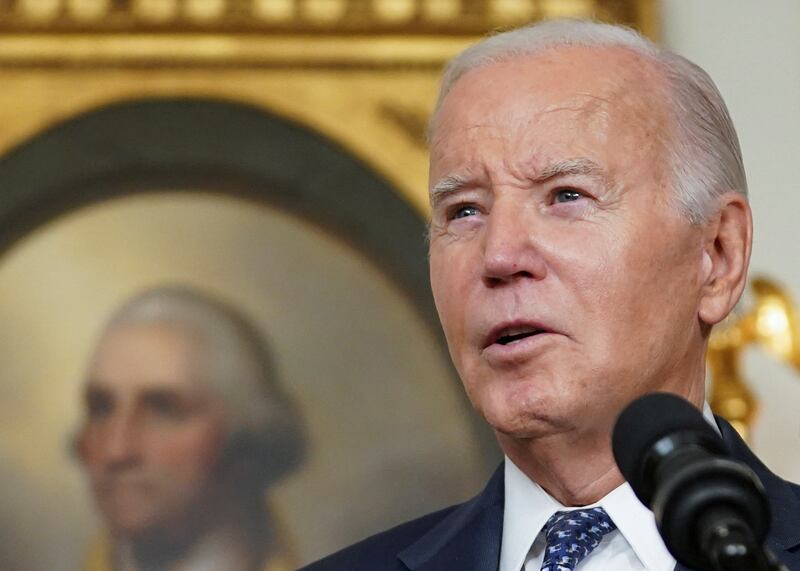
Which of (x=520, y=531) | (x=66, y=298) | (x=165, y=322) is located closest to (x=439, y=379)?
(x=165, y=322)

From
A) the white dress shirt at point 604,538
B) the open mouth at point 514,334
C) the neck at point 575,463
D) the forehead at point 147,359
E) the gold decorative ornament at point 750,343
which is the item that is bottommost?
the gold decorative ornament at point 750,343

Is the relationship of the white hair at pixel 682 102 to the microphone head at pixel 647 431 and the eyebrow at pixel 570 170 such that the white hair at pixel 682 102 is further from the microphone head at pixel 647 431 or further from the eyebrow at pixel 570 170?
the microphone head at pixel 647 431

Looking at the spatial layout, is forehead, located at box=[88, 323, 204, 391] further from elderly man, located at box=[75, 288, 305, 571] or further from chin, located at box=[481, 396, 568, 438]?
chin, located at box=[481, 396, 568, 438]

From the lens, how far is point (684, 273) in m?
1.59

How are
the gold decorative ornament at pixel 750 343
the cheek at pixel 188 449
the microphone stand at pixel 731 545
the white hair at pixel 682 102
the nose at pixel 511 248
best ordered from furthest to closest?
the cheek at pixel 188 449
the gold decorative ornament at pixel 750 343
the white hair at pixel 682 102
the nose at pixel 511 248
the microphone stand at pixel 731 545

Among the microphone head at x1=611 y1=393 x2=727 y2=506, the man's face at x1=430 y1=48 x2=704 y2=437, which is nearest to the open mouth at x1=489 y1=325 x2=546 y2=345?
the man's face at x1=430 y1=48 x2=704 y2=437

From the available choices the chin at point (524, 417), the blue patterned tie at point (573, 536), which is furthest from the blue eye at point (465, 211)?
the blue patterned tie at point (573, 536)

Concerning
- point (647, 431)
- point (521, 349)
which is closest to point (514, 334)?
point (521, 349)

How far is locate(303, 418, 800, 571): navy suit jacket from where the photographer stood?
1546 millimetres

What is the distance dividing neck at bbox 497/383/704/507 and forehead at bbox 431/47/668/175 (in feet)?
0.95

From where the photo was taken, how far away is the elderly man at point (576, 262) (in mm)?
1511

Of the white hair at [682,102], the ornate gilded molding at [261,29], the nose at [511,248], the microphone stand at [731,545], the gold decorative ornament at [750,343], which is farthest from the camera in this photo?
the ornate gilded molding at [261,29]

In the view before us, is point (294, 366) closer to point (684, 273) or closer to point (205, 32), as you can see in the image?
point (205, 32)

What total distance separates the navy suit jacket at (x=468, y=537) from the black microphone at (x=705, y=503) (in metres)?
0.56
